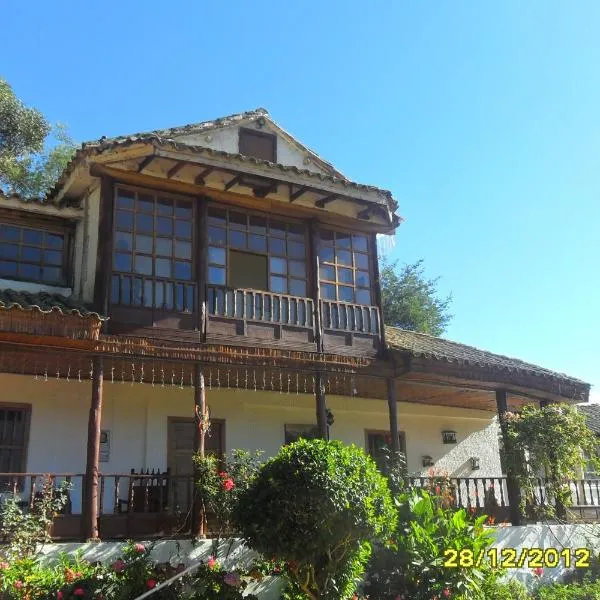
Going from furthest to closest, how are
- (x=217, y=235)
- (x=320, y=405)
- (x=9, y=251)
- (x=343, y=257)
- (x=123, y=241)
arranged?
(x=343, y=257) → (x=9, y=251) → (x=217, y=235) → (x=320, y=405) → (x=123, y=241)

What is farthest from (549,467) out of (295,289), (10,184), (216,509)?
(10,184)

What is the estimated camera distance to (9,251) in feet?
→ 38.5

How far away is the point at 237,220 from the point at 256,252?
638 millimetres

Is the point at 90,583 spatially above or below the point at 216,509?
below

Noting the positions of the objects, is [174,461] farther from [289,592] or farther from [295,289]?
[289,592]

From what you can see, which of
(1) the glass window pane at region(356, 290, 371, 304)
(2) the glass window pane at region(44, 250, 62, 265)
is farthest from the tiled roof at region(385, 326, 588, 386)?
(2) the glass window pane at region(44, 250, 62, 265)

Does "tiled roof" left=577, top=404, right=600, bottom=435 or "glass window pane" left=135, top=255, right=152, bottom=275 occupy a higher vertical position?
"glass window pane" left=135, top=255, right=152, bottom=275

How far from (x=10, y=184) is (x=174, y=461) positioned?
13381 millimetres

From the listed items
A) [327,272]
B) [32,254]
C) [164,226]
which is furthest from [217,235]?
[32,254]

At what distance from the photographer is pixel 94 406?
9594 millimetres

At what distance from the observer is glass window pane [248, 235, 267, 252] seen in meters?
12.0

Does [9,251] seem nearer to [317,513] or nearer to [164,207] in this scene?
[164,207]

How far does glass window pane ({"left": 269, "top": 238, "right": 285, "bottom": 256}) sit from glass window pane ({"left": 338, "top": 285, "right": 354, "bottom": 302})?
127cm

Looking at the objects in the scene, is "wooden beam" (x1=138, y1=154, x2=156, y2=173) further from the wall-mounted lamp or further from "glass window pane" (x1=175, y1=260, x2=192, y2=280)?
the wall-mounted lamp
